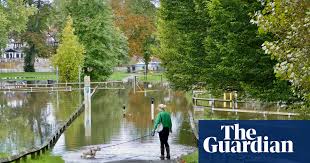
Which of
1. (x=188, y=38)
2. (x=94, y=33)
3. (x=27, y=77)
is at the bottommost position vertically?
(x=27, y=77)

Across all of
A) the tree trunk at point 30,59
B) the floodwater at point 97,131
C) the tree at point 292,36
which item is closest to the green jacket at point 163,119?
the floodwater at point 97,131

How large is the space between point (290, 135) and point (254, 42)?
12681mm

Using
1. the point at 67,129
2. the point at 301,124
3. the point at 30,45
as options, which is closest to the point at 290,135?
the point at 301,124

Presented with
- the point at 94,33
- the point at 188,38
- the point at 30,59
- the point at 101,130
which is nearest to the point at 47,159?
the point at 101,130

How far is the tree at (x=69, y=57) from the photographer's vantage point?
67000 millimetres

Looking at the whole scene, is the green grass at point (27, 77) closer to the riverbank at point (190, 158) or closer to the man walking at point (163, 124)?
the man walking at point (163, 124)

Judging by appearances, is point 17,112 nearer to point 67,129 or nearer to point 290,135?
point 67,129

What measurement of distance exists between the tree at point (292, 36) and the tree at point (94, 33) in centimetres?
6595

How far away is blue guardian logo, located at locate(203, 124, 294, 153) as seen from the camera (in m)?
10.5

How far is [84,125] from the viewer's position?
99.5 feet

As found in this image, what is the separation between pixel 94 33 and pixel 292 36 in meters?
A: 67.3

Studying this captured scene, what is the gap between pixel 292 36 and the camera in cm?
1219

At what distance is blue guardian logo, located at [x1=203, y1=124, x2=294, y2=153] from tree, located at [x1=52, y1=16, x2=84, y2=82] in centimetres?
5705

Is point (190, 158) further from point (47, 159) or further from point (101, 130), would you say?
point (101, 130)
